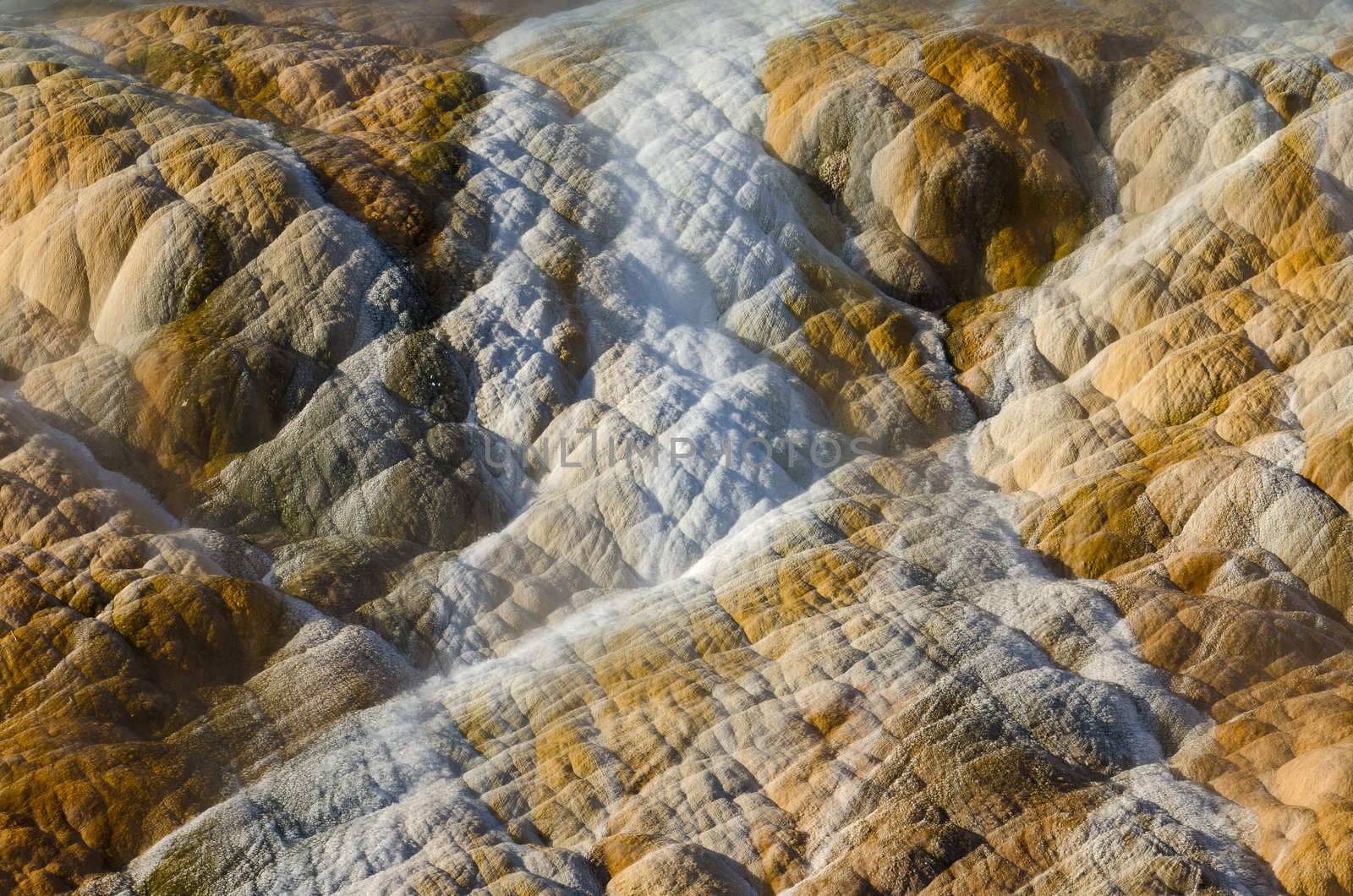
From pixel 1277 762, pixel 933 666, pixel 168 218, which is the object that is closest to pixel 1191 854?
pixel 1277 762

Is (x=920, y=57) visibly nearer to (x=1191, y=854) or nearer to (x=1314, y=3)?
(x=1314, y=3)

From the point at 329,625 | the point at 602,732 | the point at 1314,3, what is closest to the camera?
the point at 602,732

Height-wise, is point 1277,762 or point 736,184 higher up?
point 736,184

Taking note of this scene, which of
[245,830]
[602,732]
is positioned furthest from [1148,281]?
[245,830]

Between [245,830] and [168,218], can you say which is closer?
[245,830]

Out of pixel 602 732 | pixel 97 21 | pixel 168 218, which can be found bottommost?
pixel 602 732

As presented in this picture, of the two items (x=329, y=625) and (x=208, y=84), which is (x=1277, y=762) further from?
(x=208, y=84)

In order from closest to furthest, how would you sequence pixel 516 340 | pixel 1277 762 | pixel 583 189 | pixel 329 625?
pixel 1277 762 < pixel 329 625 < pixel 516 340 < pixel 583 189
